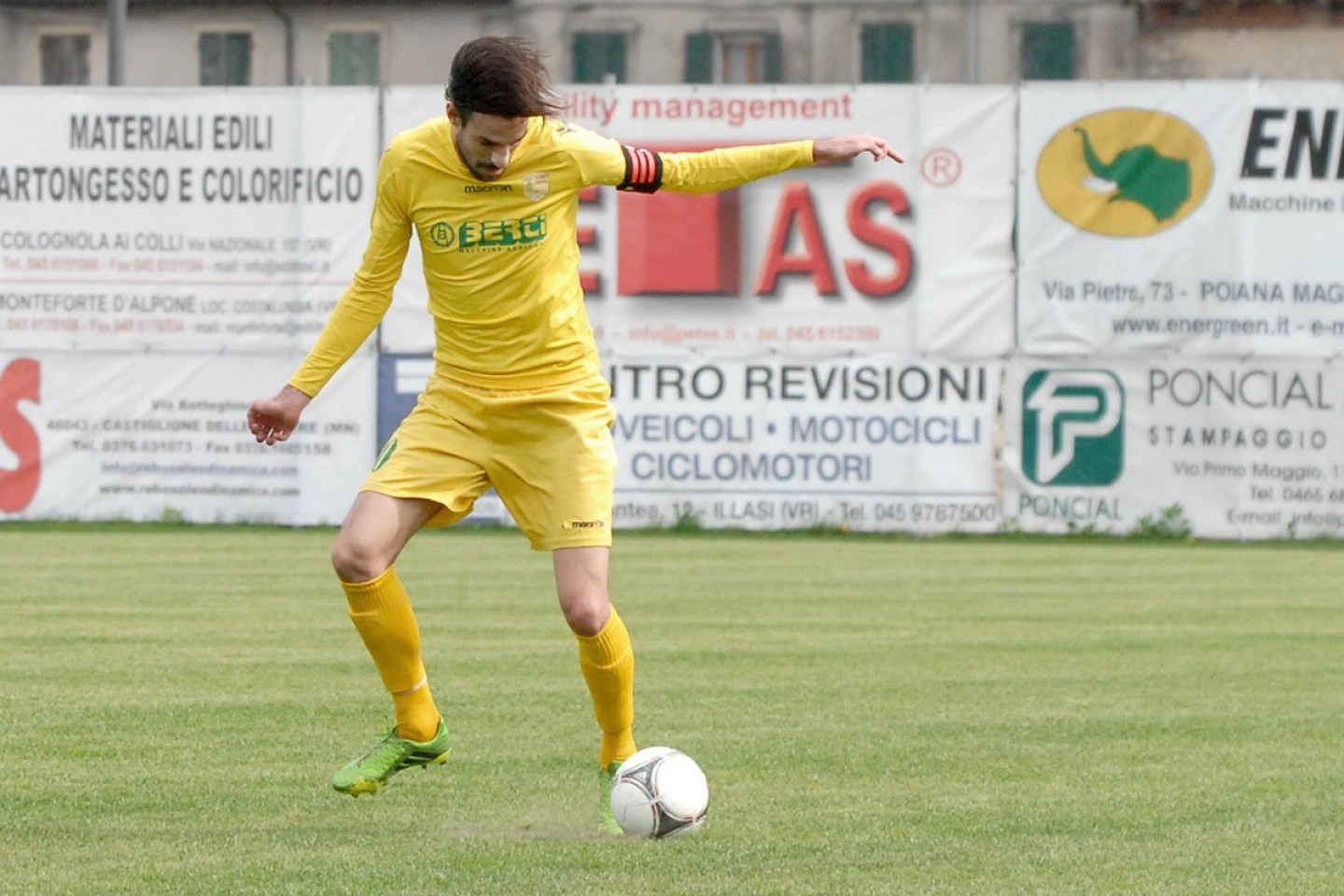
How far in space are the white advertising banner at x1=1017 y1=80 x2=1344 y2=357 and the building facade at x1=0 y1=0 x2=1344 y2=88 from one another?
33543 mm

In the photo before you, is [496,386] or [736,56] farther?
[736,56]

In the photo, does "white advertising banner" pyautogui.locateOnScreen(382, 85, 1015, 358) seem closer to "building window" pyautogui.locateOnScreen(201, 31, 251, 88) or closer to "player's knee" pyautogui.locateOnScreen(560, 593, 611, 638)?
"player's knee" pyautogui.locateOnScreen(560, 593, 611, 638)

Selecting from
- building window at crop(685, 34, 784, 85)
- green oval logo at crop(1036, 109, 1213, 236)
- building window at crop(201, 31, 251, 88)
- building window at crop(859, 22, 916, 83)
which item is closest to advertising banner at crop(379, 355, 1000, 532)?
green oval logo at crop(1036, 109, 1213, 236)

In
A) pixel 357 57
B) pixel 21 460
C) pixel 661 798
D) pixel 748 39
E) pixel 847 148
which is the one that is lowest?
pixel 21 460

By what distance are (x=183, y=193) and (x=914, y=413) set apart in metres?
6.94

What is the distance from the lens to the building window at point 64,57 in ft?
201

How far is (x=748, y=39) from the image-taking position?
58.2m

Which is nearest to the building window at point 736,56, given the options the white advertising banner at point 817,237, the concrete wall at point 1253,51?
the concrete wall at point 1253,51

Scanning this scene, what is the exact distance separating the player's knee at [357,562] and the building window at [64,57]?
56079 mm

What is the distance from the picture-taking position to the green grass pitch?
653 cm

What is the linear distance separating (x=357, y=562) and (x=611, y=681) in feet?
2.73

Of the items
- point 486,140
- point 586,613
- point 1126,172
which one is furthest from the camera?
point 1126,172

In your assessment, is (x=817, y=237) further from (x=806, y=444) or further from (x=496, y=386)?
(x=496, y=386)

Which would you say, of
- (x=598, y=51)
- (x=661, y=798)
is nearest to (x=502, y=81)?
(x=661, y=798)
